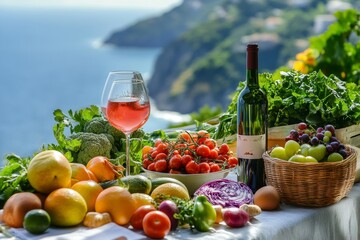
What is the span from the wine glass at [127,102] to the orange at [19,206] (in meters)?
Answer: 0.32

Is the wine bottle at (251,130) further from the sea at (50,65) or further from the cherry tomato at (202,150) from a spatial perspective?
the sea at (50,65)

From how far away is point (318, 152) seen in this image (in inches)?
64.4

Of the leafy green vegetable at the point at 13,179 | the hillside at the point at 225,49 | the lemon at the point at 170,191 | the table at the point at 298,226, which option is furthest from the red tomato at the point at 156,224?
the hillside at the point at 225,49

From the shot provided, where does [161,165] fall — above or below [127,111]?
below

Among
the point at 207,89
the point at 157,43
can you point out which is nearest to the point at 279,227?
the point at 207,89

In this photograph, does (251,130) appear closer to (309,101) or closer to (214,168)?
(214,168)

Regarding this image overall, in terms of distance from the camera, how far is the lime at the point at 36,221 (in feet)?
4.49

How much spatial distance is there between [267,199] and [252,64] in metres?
0.34

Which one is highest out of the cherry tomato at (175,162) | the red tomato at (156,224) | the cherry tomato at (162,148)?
the cherry tomato at (162,148)

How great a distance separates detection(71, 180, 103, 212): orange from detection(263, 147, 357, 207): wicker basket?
448 mm

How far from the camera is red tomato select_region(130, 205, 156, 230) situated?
1416mm

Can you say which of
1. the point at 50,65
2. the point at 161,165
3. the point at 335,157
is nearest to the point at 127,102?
the point at 161,165

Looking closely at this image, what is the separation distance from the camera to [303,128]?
5.87ft

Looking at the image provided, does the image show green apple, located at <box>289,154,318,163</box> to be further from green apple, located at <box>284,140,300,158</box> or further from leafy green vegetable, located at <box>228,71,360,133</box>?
leafy green vegetable, located at <box>228,71,360,133</box>
